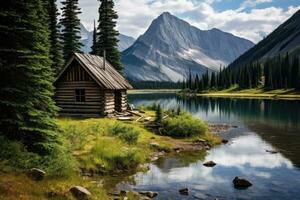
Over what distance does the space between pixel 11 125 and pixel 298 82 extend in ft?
461

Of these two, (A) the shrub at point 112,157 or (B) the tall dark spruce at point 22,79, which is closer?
(B) the tall dark spruce at point 22,79

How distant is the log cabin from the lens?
137ft

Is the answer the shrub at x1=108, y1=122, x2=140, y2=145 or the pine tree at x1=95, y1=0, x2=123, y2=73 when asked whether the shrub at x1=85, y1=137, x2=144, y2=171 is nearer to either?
the shrub at x1=108, y1=122, x2=140, y2=145

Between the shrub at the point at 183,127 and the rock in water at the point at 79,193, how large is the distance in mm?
22395

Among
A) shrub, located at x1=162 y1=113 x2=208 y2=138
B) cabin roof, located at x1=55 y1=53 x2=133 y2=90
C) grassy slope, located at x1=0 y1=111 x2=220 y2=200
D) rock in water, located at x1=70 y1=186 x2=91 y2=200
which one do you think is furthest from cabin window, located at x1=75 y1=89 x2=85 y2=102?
rock in water, located at x1=70 y1=186 x2=91 y2=200

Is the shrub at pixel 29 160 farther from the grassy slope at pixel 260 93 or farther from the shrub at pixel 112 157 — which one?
the grassy slope at pixel 260 93

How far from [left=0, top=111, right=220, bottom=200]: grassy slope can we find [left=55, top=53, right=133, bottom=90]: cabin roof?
443 centimetres

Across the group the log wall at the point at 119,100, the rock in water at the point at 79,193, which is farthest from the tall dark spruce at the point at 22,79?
the log wall at the point at 119,100

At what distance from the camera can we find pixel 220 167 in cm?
2723

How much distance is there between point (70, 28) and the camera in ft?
198

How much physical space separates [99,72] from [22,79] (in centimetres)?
2550

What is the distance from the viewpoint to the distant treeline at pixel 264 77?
493 ft

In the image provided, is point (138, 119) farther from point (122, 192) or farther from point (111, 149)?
point (122, 192)

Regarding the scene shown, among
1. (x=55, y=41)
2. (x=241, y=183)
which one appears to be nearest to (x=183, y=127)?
(x=241, y=183)
